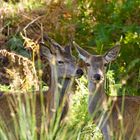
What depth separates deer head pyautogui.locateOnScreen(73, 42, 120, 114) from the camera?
8164mm

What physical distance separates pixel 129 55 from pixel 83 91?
A: 1051mm

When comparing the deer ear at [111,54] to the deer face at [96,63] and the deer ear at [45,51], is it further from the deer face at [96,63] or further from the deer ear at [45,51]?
the deer ear at [45,51]

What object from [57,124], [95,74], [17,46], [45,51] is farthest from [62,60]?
[17,46]

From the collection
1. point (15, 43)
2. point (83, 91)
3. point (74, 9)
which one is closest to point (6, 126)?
point (83, 91)

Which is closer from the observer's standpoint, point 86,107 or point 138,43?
point 86,107

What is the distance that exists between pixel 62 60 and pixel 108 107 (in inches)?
36.2

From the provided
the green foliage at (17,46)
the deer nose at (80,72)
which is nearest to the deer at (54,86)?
the deer nose at (80,72)

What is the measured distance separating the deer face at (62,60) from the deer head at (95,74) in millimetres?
177

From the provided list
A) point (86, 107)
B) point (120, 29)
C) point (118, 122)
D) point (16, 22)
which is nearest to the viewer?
point (118, 122)

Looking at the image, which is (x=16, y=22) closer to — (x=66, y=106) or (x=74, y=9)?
(x=74, y=9)

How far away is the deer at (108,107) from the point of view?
8125 millimetres

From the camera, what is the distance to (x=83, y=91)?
945cm

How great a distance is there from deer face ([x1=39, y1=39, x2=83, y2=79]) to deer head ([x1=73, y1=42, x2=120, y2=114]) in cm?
18

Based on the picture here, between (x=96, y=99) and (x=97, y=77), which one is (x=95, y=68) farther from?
(x=96, y=99)
